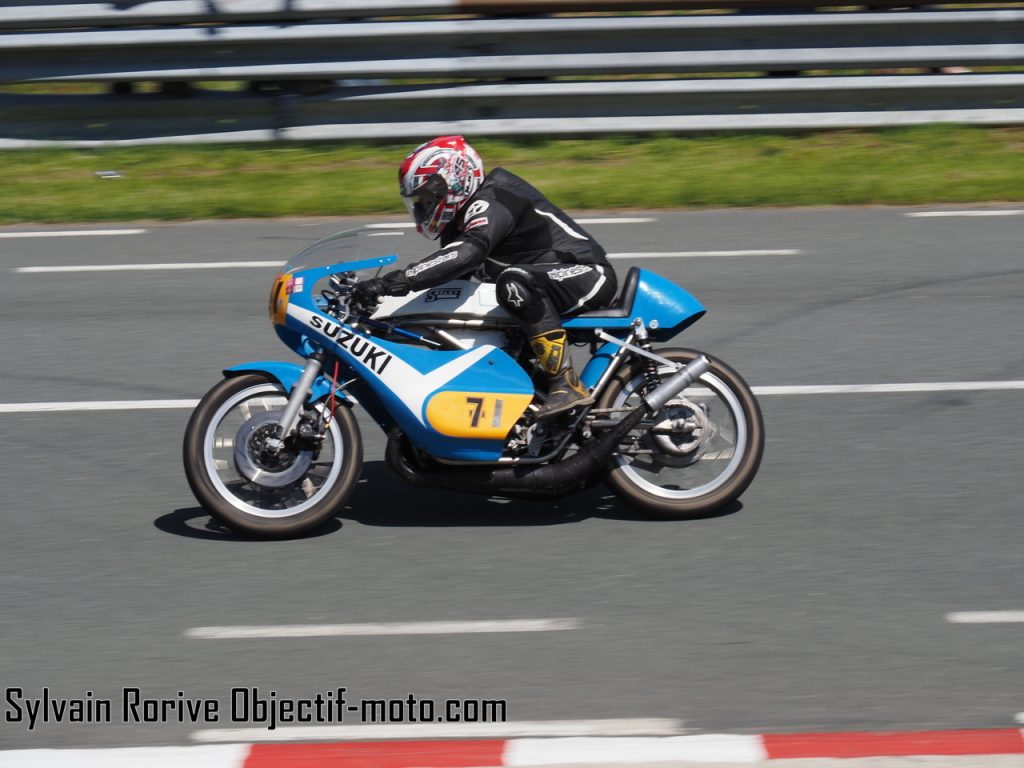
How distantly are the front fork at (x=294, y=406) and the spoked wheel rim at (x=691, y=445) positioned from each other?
3.89 feet

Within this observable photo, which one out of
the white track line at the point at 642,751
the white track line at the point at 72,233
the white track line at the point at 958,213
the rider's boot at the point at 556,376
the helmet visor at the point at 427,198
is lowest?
the white track line at the point at 642,751

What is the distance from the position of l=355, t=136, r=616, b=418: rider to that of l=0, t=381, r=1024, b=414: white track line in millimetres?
1846

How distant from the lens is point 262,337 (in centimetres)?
830

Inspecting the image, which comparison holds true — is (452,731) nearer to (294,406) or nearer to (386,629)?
(386,629)

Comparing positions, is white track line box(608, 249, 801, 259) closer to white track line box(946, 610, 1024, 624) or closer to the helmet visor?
the helmet visor

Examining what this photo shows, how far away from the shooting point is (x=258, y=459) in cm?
561

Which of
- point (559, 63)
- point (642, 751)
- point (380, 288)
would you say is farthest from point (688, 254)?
point (642, 751)

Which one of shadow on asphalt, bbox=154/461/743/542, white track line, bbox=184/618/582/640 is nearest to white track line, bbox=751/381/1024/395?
shadow on asphalt, bbox=154/461/743/542

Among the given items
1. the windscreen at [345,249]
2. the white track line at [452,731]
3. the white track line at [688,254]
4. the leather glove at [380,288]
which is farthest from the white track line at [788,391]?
the white track line at [452,731]

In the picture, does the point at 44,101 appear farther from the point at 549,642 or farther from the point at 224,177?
the point at 549,642

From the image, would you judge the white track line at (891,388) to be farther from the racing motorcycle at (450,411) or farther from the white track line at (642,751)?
the white track line at (642,751)

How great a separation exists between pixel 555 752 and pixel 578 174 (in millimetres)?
8483

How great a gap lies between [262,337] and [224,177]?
168 inches

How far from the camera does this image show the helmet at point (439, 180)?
5.60 metres
